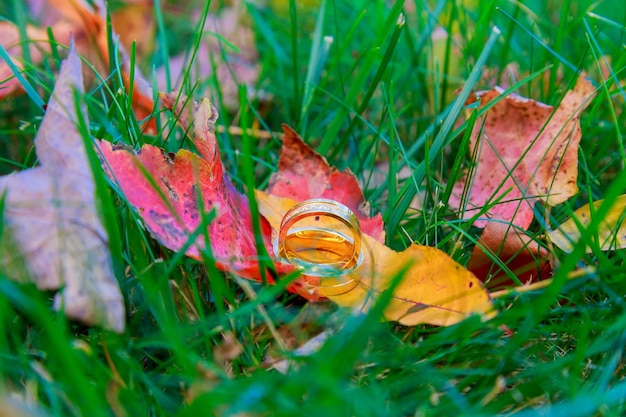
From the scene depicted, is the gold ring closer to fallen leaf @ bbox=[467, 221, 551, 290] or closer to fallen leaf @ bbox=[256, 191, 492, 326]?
fallen leaf @ bbox=[256, 191, 492, 326]

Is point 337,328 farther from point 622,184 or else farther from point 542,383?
point 622,184

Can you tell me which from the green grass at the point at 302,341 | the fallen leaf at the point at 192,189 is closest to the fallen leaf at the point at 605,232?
the green grass at the point at 302,341

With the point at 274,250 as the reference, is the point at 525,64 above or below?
above

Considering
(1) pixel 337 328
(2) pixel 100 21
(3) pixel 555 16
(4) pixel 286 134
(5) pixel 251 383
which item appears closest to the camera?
(5) pixel 251 383

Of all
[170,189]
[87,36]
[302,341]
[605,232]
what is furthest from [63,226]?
[87,36]

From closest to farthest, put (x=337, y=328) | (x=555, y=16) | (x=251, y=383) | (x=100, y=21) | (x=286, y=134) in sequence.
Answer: (x=251, y=383) < (x=337, y=328) < (x=286, y=134) < (x=100, y=21) < (x=555, y=16)

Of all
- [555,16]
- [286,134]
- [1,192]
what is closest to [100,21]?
[286,134]

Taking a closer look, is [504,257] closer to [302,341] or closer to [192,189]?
[302,341]
